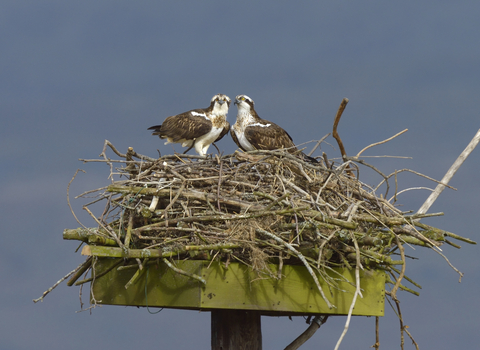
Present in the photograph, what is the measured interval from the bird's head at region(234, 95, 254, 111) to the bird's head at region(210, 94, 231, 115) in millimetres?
126

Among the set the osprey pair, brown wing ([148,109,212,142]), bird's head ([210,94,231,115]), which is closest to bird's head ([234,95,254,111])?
the osprey pair

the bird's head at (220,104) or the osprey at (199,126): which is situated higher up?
the bird's head at (220,104)

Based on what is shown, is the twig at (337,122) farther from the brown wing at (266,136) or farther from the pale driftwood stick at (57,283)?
the pale driftwood stick at (57,283)

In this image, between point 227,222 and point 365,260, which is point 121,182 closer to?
point 227,222

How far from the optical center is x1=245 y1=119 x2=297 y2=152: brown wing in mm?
6118

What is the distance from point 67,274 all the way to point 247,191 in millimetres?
1600

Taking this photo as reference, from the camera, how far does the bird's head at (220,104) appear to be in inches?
257

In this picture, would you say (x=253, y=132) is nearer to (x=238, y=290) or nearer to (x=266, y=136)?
(x=266, y=136)

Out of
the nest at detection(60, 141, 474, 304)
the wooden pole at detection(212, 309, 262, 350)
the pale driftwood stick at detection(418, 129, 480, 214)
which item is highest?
the pale driftwood stick at detection(418, 129, 480, 214)

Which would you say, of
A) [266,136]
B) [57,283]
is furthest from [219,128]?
[57,283]

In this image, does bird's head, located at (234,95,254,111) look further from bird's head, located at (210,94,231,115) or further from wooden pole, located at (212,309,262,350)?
wooden pole, located at (212,309,262,350)

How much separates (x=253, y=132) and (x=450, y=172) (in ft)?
6.58

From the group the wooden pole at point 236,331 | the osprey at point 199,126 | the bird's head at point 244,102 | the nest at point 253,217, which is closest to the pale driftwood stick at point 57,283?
the nest at point 253,217

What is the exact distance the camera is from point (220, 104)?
6539 mm
